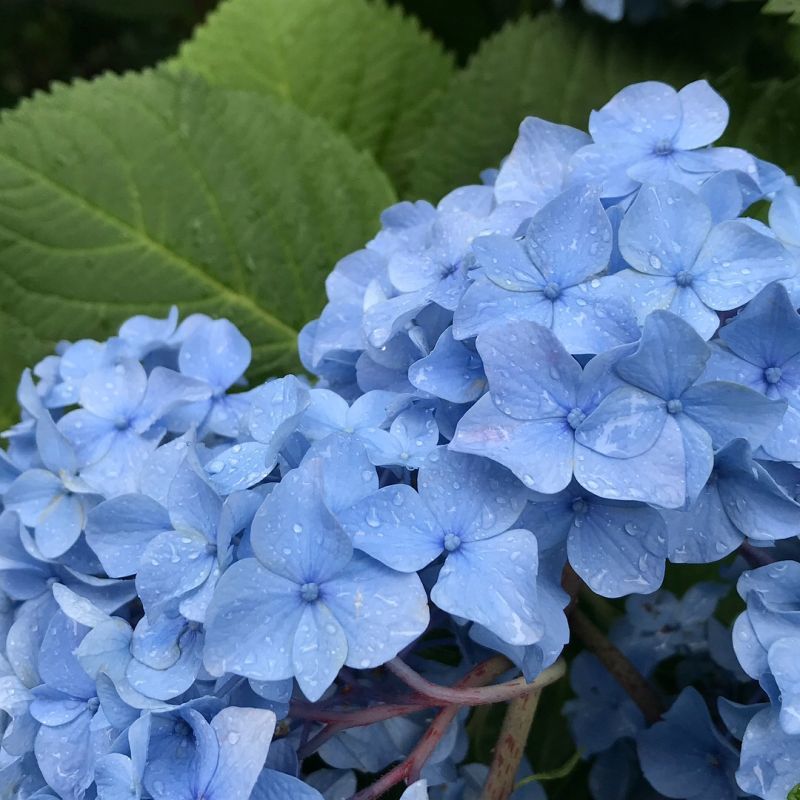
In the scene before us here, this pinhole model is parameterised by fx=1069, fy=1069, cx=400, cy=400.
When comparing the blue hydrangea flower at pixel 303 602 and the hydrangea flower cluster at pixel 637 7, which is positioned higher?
the hydrangea flower cluster at pixel 637 7

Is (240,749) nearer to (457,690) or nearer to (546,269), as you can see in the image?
(457,690)

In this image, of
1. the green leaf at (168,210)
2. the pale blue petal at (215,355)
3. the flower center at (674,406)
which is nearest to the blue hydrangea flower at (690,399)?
the flower center at (674,406)

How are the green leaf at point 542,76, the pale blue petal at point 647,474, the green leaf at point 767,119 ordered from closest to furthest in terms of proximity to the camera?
the pale blue petal at point 647,474, the green leaf at point 767,119, the green leaf at point 542,76

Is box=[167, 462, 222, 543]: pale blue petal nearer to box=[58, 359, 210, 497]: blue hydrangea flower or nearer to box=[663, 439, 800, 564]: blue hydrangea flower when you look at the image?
box=[58, 359, 210, 497]: blue hydrangea flower

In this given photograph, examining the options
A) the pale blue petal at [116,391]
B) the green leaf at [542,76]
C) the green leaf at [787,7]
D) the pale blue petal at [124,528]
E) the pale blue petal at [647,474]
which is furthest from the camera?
the green leaf at [542,76]

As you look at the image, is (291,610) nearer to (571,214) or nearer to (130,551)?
(130,551)

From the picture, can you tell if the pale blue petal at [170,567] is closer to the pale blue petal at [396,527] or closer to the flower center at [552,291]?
the pale blue petal at [396,527]

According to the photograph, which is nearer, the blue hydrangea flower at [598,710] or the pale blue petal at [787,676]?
the pale blue petal at [787,676]

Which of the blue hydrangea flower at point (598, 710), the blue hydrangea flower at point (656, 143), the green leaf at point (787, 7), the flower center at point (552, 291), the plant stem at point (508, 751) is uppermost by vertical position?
the green leaf at point (787, 7)

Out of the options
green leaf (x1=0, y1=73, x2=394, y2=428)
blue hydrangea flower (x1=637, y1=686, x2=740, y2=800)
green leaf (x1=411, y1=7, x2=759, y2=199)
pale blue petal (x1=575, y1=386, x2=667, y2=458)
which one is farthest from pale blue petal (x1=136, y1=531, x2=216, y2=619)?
green leaf (x1=411, y1=7, x2=759, y2=199)
